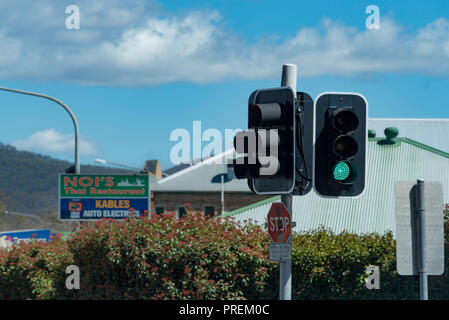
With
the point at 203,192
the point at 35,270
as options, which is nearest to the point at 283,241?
the point at 35,270

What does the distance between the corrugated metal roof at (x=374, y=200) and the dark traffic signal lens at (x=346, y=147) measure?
18176 millimetres

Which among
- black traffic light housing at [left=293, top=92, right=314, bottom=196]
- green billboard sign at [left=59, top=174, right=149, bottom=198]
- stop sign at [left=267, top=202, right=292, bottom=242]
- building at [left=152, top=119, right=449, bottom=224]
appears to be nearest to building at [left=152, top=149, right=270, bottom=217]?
building at [left=152, top=119, right=449, bottom=224]

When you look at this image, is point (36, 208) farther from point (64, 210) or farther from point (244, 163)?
point (244, 163)

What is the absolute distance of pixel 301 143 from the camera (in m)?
8.00

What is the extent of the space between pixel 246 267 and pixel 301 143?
29.0 ft

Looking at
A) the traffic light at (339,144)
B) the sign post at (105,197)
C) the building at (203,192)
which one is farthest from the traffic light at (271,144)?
the building at (203,192)

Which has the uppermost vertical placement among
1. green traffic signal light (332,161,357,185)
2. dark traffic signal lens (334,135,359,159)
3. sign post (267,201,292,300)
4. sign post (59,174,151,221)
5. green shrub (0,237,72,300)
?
sign post (59,174,151,221)

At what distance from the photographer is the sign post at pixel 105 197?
1229 inches

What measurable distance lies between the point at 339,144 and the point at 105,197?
2452 centimetres

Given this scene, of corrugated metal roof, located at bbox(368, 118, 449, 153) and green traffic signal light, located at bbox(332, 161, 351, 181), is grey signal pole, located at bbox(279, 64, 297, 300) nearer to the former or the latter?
green traffic signal light, located at bbox(332, 161, 351, 181)

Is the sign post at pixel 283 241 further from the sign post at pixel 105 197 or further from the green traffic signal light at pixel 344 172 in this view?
the sign post at pixel 105 197

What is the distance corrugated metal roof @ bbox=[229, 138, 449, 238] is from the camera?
2750cm

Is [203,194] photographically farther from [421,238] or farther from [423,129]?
[421,238]

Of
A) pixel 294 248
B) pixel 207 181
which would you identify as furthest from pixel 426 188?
pixel 207 181
